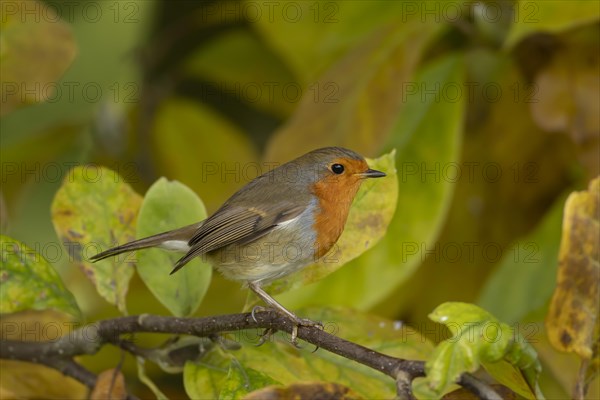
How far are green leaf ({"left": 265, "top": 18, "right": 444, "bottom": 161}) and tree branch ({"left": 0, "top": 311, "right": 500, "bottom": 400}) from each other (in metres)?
0.91

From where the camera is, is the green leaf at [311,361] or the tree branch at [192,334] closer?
the tree branch at [192,334]

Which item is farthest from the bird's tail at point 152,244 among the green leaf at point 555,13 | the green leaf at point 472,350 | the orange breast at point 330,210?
the green leaf at point 555,13

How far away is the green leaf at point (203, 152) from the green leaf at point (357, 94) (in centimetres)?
83

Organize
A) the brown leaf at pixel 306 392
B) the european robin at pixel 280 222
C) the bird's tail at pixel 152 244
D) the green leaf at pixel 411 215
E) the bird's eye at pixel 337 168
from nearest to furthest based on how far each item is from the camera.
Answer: the brown leaf at pixel 306 392, the bird's tail at pixel 152 244, the european robin at pixel 280 222, the green leaf at pixel 411 215, the bird's eye at pixel 337 168

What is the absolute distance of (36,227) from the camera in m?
3.66

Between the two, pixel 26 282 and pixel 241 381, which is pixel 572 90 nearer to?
pixel 241 381

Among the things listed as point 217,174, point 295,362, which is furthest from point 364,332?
point 217,174

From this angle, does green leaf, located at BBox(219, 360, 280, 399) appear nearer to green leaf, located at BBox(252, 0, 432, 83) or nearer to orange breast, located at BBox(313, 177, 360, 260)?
orange breast, located at BBox(313, 177, 360, 260)

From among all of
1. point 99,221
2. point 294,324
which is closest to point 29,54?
point 99,221

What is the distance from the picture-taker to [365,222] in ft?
7.85

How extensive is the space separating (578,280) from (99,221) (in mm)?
1254

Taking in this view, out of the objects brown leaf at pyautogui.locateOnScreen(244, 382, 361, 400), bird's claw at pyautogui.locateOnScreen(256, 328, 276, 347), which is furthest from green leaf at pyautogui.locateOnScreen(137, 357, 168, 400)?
brown leaf at pyautogui.locateOnScreen(244, 382, 361, 400)

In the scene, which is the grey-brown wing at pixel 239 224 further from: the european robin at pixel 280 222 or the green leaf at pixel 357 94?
the green leaf at pixel 357 94

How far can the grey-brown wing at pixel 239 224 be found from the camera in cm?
280
